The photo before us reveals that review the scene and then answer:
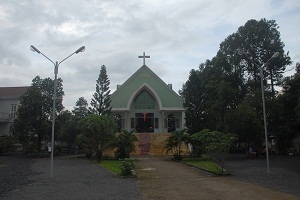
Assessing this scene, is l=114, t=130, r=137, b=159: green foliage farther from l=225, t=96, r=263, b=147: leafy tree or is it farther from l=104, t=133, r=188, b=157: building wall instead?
l=225, t=96, r=263, b=147: leafy tree

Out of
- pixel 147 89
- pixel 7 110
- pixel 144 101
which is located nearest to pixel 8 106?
pixel 7 110

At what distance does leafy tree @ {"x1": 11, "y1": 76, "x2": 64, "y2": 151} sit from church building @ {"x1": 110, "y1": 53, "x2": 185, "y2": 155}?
32.1 feet

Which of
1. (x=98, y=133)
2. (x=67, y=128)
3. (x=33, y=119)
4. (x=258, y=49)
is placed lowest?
(x=98, y=133)

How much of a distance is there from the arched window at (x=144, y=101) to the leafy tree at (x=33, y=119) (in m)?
12.2

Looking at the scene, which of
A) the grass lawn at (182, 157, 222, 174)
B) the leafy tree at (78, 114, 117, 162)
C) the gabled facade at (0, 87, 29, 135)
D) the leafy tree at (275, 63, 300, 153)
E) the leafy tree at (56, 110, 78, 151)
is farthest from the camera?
the gabled facade at (0, 87, 29, 135)

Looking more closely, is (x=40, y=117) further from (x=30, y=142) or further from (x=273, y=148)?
(x=273, y=148)

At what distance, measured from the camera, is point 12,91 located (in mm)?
45438

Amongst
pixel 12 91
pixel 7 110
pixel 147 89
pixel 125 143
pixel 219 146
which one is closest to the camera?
pixel 219 146

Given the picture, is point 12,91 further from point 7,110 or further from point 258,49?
point 258,49

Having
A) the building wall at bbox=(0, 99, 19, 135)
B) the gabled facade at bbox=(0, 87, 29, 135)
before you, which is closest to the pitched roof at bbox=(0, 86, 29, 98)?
the gabled facade at bbox=(0, 87, 29, 135)

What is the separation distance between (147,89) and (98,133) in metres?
16.5

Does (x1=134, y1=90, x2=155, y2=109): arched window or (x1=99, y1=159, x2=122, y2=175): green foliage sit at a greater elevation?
(x1=134, y1=90, x2=155, y2=109): arched window

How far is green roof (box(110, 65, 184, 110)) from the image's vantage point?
40.3 meters

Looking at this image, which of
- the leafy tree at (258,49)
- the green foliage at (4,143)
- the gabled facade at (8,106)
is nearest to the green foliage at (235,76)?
the leafy tree at (258,49)
